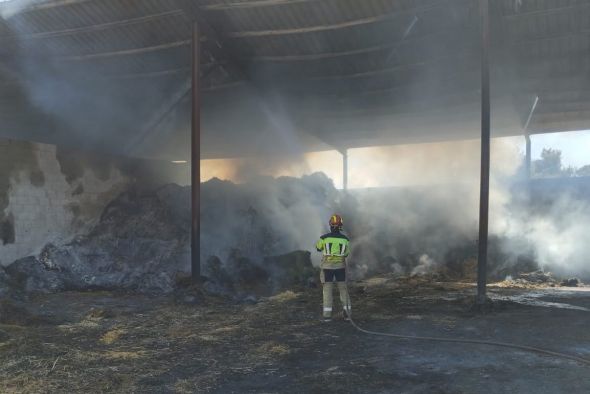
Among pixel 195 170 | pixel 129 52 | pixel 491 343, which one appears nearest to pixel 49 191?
pixel 195 170

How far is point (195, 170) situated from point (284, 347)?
567 centimetres

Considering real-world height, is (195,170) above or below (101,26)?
below

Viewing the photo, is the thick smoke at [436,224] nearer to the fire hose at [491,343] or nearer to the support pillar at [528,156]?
the support pillar at [528,156]

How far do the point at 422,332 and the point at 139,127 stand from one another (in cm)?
1059

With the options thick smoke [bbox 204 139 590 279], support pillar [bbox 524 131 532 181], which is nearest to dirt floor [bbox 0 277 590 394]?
thick smoke [bbox 204 139 590 279]

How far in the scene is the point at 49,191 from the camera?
11.7 metres

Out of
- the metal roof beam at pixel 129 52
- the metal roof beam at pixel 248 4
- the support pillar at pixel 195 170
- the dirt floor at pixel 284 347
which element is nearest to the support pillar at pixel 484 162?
the dirt floor at pixel 284 347

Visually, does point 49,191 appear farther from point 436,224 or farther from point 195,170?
point 436,224

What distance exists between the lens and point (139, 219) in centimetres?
1283

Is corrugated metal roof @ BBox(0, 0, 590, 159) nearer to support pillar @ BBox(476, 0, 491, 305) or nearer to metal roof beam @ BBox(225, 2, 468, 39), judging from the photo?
metal roof beam @ BBox(225, 2, 468, 39)

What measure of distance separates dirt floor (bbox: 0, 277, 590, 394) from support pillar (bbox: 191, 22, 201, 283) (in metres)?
1.21

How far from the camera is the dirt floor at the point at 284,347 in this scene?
Answer: 4500mm

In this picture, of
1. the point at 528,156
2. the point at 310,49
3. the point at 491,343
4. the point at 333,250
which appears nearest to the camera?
the point at 491,343

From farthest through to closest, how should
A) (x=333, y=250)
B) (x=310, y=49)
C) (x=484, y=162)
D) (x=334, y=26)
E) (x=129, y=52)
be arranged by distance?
(x=129, y=52), (x=310, y=49), (x=334, y=26), (x=484, y=162), (x=333, y=250)
